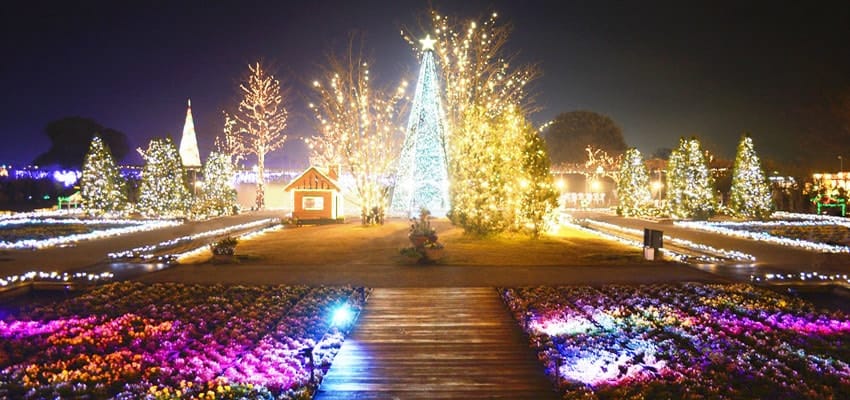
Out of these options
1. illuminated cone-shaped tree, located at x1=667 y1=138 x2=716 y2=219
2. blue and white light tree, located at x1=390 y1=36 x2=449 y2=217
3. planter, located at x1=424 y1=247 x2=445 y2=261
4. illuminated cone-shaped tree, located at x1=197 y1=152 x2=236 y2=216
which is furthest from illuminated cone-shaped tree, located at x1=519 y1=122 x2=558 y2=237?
illuminated cone-shaped tree, located at x1=197 y1=152 x2=236 y2=216

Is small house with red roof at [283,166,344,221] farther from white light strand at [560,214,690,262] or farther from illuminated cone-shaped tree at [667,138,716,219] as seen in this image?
illuminated cone-shaped tree at [667,138,716,219]

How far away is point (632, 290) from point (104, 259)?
11487 millimetres

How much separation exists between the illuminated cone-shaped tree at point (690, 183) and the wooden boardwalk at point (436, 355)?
22463 mm

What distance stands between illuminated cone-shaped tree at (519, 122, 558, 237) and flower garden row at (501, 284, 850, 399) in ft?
27.1

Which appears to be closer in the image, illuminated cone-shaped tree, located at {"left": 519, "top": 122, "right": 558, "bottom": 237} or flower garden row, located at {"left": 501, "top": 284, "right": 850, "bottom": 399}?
flower garden row, located at {"left": 501, "top": 284, "right": 850, "bottom": 399}

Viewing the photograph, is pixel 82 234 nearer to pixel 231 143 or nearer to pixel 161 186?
pixel 161 186

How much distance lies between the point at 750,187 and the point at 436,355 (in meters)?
26.1

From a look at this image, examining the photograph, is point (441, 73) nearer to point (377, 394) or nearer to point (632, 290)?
point (632, 290)

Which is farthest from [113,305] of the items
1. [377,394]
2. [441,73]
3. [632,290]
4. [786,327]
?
[441,73]

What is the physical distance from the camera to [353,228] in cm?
2258

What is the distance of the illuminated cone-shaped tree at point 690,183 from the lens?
92.4ft

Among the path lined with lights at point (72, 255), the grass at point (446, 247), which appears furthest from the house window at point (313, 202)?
the path lined with lights at point (72, 255)

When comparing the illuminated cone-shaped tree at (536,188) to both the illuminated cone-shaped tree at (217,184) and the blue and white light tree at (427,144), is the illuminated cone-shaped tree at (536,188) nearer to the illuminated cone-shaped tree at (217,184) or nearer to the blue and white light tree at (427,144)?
the blue and white light tree at (427,144)

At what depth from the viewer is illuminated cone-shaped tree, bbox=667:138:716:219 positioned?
1109 inches
